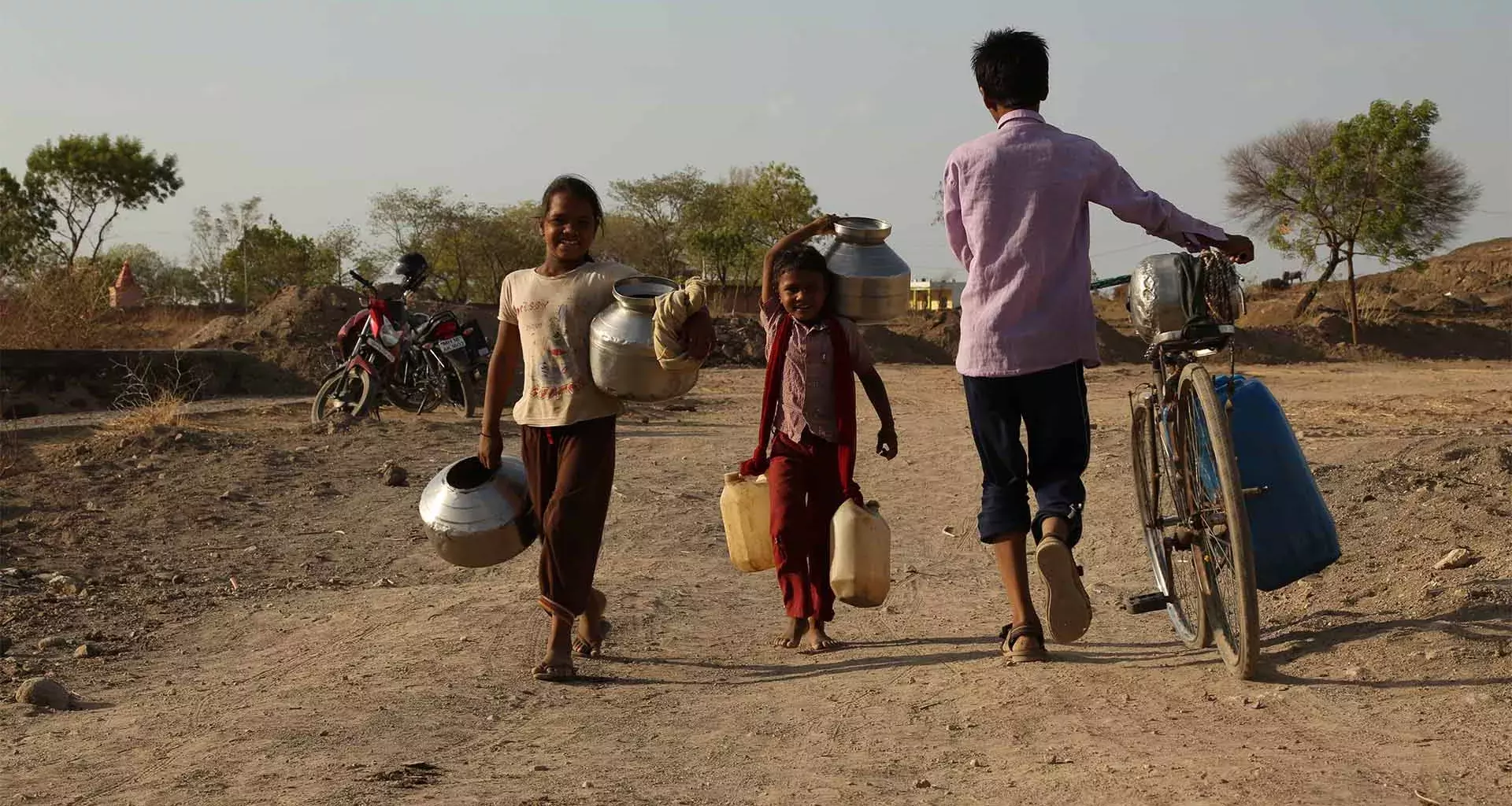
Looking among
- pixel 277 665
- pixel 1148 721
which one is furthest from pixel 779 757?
pixel 277 665

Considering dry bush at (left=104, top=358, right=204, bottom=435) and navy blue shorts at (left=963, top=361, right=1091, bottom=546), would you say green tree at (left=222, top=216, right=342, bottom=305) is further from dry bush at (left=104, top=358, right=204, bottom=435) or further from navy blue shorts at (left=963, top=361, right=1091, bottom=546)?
navy blue shorts at (left=963, top=361, right=1091, bottom=546)

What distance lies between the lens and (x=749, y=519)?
15.8 feet

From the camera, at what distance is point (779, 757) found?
10.7 ft

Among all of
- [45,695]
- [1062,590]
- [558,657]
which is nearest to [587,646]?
[558,657]

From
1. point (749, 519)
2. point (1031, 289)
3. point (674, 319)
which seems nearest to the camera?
point (1031, 289)

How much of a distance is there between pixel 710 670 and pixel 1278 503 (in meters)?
1.80

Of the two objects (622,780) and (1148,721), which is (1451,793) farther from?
(622,780)

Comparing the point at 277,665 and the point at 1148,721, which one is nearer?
the point at 1148,721

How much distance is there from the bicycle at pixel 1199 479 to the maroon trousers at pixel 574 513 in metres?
1.61

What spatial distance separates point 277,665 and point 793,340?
2012mm

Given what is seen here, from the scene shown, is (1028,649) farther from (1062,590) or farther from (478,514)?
(478,514)

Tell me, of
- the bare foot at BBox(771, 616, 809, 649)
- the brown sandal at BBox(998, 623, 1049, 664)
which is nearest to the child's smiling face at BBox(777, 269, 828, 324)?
the bare foot at BBox(771, 616, 809, 649)

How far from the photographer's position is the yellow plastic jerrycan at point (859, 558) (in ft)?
14.6

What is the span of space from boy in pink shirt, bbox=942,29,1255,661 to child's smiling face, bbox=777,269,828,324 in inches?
26.4
